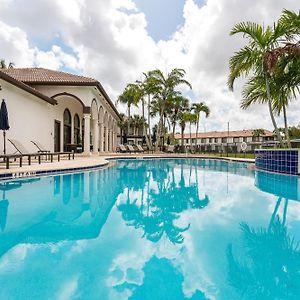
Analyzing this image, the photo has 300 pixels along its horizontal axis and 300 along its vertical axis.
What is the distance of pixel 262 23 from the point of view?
31.8 feet

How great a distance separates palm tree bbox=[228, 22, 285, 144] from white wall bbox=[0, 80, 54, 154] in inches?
388

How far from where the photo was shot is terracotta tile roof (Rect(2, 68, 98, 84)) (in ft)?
55.8

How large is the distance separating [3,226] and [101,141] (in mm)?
22131

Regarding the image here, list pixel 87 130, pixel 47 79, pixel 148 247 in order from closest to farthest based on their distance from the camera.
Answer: pixel 148 247 < pixel 47 79 < pixel 87 130

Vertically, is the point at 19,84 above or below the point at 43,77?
below

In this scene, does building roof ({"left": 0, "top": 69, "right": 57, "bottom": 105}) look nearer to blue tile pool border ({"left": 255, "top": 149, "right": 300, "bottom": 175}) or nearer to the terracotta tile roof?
the terracotta tile roof

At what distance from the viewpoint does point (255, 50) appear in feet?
32.5

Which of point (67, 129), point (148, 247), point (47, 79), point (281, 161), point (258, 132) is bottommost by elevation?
point (148, 247)

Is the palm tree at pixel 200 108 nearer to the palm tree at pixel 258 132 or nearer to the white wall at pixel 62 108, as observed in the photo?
the white wall at pixel 62 108

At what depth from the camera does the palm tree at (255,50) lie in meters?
9.57

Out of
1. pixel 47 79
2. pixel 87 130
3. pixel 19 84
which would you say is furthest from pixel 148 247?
pixel 47 79

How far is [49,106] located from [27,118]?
3347mm

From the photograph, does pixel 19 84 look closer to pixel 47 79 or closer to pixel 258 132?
pixel 47 79

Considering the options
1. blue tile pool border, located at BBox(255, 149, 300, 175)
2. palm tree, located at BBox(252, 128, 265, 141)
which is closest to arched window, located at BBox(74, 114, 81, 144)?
blue tile pool border, located at BBox(255, 149, 300, 175)
